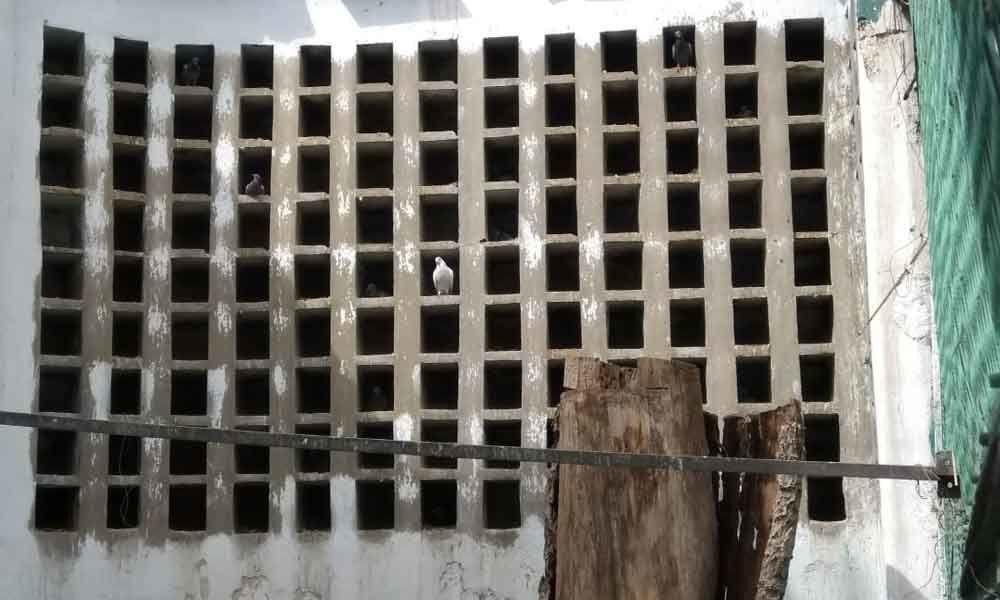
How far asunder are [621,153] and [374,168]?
4.89 feet

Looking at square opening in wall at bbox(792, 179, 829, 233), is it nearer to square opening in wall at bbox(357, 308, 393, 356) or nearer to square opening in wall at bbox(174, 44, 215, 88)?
square opening in wall at bbox(357, 308, 393, 356)

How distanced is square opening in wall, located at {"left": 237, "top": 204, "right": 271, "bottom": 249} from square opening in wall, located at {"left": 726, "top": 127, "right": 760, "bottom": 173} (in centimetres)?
270

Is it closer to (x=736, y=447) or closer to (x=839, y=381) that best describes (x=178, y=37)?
(x=839, y=381)

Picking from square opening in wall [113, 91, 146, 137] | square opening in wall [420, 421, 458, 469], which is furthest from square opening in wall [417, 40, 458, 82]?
square opening in wall [420, 421, 458, 469]

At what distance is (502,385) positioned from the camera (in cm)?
1073

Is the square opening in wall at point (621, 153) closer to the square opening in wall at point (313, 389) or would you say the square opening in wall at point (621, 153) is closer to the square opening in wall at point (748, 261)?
the square opening in wall at point (748, 261)

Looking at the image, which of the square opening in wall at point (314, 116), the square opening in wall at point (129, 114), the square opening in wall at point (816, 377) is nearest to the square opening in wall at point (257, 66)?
the square opening in wall at point (314, 116)

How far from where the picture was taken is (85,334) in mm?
10438

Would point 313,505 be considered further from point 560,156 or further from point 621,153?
point 621,153

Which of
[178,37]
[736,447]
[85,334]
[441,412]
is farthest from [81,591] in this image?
[736,447]

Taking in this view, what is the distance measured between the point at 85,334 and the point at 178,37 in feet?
6.22

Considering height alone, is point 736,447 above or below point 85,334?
below

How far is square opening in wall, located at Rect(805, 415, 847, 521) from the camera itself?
33.3ft

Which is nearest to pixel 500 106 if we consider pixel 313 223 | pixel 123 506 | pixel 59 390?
pixel 313 223
